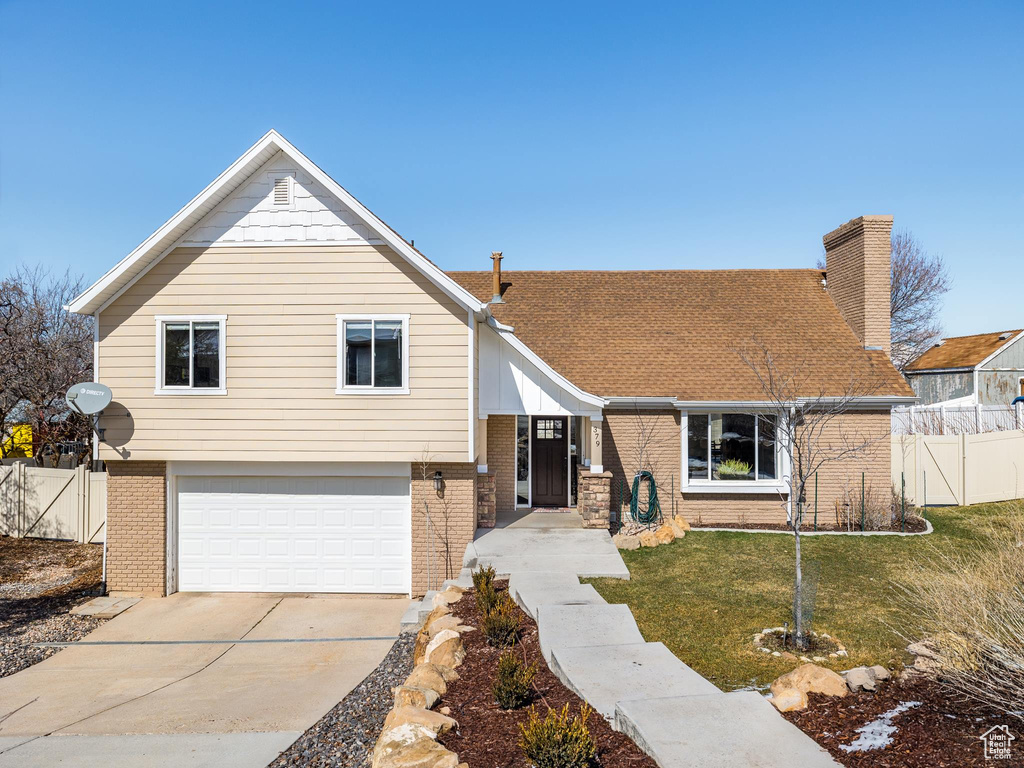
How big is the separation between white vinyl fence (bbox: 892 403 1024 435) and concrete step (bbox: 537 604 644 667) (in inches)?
673

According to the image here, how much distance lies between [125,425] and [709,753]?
38.8 ft

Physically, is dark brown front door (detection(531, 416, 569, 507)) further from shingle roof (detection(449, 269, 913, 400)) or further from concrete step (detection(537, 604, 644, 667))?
concrete step (detection(537, 604, 644, 667))

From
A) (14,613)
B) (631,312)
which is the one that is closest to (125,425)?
(14,613)

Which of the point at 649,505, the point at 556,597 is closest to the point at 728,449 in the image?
the point at 649,505

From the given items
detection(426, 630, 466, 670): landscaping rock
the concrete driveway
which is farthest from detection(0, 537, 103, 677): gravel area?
detection(426, 630, 466, 670): landscaping rock

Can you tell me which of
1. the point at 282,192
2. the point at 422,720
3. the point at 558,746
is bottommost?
the point at 422,720

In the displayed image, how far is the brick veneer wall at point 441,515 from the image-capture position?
1282 cm

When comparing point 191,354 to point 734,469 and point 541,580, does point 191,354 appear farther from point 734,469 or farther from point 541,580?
point 734,469

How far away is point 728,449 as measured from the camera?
1539 centimetres

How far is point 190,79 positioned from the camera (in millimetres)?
12867

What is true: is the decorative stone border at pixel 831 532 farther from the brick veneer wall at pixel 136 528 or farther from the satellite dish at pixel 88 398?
the satellite dish at pixel 88 398

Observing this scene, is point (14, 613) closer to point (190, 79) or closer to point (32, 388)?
point (32, 388)

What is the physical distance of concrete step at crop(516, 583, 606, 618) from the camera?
Result: 865 cm

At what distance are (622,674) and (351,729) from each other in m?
2.63
